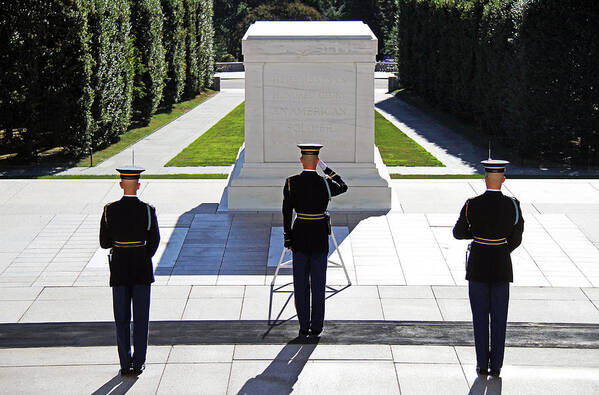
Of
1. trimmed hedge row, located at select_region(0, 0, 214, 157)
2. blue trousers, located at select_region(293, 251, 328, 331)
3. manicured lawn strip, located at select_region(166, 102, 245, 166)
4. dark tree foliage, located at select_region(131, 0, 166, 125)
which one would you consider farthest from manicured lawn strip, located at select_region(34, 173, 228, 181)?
blue trousers, located at select_region(293, 251, 328, 331)

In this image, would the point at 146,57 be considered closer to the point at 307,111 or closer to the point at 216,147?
the point at 216,147

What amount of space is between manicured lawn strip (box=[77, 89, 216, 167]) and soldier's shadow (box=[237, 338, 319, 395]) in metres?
11.4

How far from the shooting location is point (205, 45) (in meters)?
33.0

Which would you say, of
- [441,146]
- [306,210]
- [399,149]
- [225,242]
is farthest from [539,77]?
[306,210]

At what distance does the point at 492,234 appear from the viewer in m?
6.18

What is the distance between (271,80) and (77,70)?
688cm

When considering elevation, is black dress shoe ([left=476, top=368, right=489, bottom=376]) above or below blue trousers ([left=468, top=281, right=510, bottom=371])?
below

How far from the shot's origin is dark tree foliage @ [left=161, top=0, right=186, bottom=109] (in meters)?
26.4

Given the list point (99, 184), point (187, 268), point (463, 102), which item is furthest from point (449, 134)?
point (187, 268)

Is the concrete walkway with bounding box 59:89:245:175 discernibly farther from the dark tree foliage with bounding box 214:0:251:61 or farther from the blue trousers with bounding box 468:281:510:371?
the dark tree foliage with bounding box 214:0:251:61

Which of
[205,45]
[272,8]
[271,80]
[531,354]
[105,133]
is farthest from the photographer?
[272,8]

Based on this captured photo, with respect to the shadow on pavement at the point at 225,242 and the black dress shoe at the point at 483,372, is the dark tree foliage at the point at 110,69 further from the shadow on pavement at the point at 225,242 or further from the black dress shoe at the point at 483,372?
the black dress shoe at the point at 483,372

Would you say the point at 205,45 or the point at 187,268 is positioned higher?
the point at 205,45

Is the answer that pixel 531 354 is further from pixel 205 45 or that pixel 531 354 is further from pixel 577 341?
pixel 205 45
